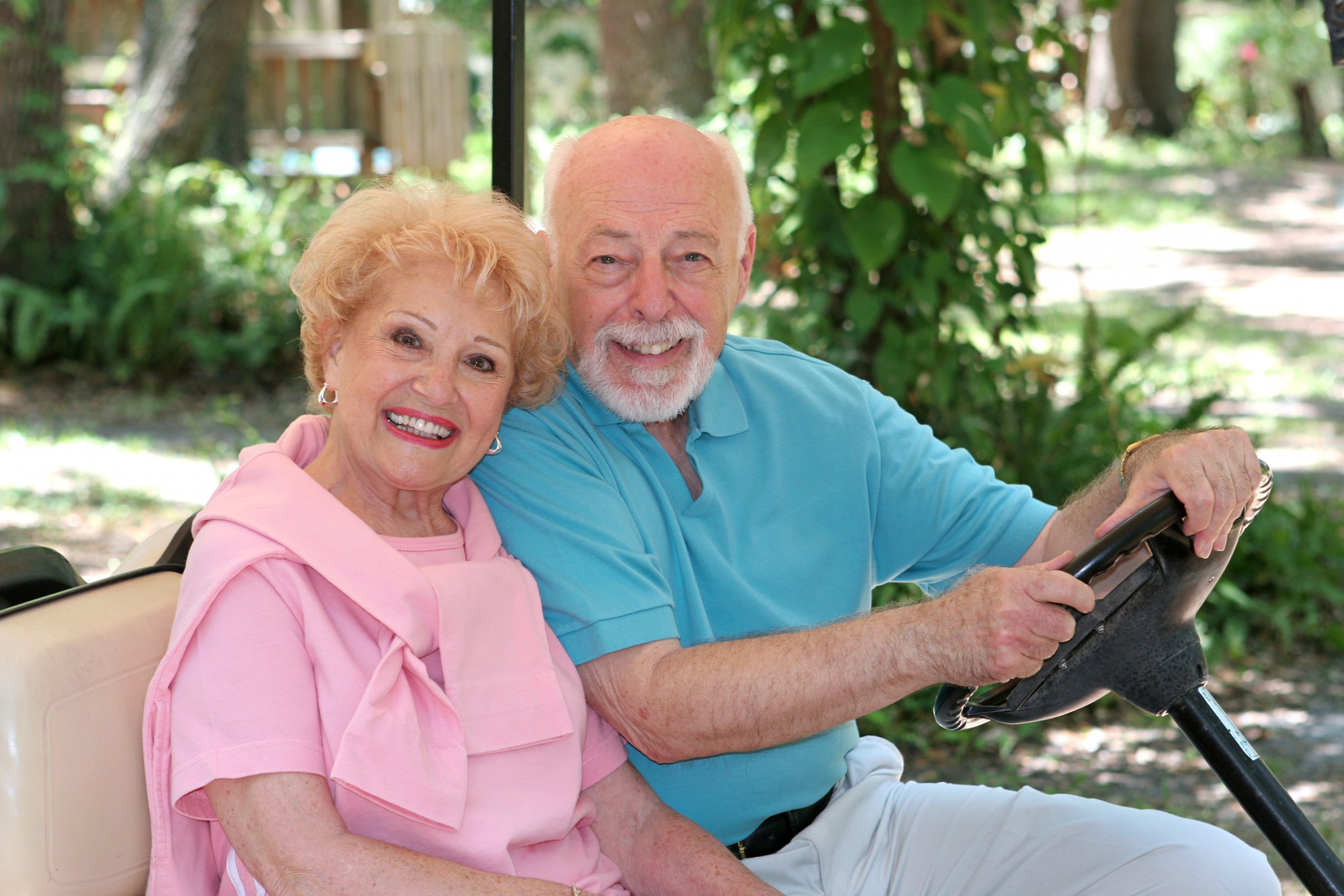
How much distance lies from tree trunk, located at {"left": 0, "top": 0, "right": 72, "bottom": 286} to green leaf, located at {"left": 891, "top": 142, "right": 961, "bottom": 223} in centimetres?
529

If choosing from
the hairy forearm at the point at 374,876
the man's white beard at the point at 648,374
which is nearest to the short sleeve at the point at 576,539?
the man's white beard at the point at 648,374

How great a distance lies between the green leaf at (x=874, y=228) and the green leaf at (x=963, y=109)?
0.34 metres

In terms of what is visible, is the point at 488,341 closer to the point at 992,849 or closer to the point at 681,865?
the point at 681,865

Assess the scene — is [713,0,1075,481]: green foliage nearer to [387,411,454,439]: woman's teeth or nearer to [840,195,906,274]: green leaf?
[840,195,906,274]: green leaf

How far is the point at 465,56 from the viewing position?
36.9ft

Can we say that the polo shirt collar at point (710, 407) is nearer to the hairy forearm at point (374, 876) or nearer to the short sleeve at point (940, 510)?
the short sleeve at point (940, 510)

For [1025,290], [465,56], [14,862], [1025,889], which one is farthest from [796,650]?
[465,56]

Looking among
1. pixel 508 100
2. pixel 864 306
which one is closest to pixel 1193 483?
pixel 508 100

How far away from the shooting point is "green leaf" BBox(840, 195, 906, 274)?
386 cm

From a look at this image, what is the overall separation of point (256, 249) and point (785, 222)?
4.41 m

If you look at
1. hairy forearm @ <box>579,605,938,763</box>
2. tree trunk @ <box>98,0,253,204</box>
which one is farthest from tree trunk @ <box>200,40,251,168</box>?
hairy forearm @ <box>579,605,938,763</box>

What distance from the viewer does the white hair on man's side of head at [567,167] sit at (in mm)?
2248

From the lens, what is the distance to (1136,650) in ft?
6.07

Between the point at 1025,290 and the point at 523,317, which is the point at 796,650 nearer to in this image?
the point at 523,317
